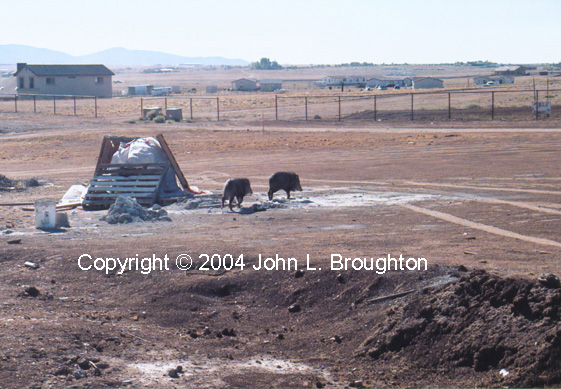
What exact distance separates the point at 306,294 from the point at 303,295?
0.15ft

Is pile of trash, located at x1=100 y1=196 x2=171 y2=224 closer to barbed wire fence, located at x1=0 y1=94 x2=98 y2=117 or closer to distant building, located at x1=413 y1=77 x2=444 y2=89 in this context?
barbed wire fence, located at x1=0 y1=94 x2=98 y2=117

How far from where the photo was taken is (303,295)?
10.0 meters

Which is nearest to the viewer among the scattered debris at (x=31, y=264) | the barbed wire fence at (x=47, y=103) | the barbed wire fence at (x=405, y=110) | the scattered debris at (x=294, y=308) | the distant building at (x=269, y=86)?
the scattered debris at (x=294, y=308)

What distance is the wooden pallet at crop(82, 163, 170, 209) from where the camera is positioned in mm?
18656

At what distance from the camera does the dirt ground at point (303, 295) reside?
7.52m

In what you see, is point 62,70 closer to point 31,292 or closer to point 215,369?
point 31,292

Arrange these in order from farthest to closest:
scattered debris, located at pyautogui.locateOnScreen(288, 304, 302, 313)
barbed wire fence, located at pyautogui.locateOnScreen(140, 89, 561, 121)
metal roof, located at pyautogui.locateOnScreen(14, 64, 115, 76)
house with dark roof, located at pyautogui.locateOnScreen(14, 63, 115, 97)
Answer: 1. house with dark roof, located at pyautogui.locateOnScreen(14, 63, 115, 97)
2. metal roof, located at pyautogui.locateOnScreen(14, 64, 115, 76)
3. barbed wire fence, located at pyautogui.locateOnScreen(140, 89, 561, 121)
4. scattered debris, located at pyautogui.locateOnScreen(288, 304, 302, 313)

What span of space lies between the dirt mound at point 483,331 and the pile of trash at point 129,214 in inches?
339

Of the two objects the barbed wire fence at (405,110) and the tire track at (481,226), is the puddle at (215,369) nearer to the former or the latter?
the tire track at (481,226)

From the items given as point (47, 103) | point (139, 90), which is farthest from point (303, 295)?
point (139, 90)

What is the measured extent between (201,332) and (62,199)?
11.7 m

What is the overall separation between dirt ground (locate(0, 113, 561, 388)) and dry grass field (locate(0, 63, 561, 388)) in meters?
0.03

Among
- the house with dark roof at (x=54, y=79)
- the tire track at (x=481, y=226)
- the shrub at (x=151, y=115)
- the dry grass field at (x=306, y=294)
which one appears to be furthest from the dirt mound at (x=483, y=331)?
the house with dark roof at (x=54, y=79)

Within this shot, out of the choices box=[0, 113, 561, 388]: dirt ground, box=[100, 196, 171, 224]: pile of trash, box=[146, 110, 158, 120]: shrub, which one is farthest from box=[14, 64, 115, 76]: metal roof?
box=[100, 196, 171, 224]: pile of trash
